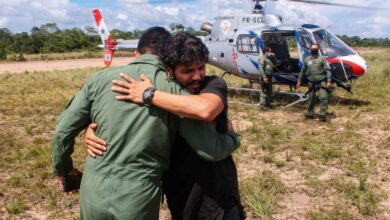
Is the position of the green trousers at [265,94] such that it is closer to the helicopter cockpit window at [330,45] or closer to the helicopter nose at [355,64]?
the helicopter cockpit window at [330,45]

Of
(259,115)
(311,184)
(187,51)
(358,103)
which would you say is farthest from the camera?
(358,103)

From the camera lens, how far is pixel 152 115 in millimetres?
2055

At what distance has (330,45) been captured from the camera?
9992 millimetres

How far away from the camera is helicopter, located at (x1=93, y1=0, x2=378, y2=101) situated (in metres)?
9.77

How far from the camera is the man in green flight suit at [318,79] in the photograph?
28.7 ft

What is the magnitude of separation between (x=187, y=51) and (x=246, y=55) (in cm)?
Result: 930

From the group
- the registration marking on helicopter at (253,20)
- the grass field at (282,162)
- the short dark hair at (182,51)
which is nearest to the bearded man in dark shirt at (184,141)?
the short dark hair at (182,51)

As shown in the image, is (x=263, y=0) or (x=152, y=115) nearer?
(x=152, y=115)

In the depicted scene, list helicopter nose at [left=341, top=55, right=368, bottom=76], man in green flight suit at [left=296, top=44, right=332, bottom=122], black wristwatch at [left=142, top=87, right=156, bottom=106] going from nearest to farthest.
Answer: black wristwatch at [left=142, top=87, right=156, bottom=106]
man in green flight suit at [left=296, top=44, right=332, bottom=122]
helicopter nose at [left=341, top=55, right=368, bottom=76]

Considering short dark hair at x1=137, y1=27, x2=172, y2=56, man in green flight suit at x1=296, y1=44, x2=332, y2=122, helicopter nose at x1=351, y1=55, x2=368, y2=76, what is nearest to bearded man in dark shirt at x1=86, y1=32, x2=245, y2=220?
short dark hair at x1=137, y1=27, x2=172, y2=56

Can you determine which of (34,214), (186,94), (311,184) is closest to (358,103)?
(311,184)

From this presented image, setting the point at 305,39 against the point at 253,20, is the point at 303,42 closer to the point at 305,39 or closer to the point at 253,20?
the point at 305,39

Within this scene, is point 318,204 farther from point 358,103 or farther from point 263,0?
point 263,0

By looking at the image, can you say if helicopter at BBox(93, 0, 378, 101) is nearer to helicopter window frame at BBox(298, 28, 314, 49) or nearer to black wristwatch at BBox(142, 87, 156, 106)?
helicopter window frame at BBox(298, 28, 314, 49)
